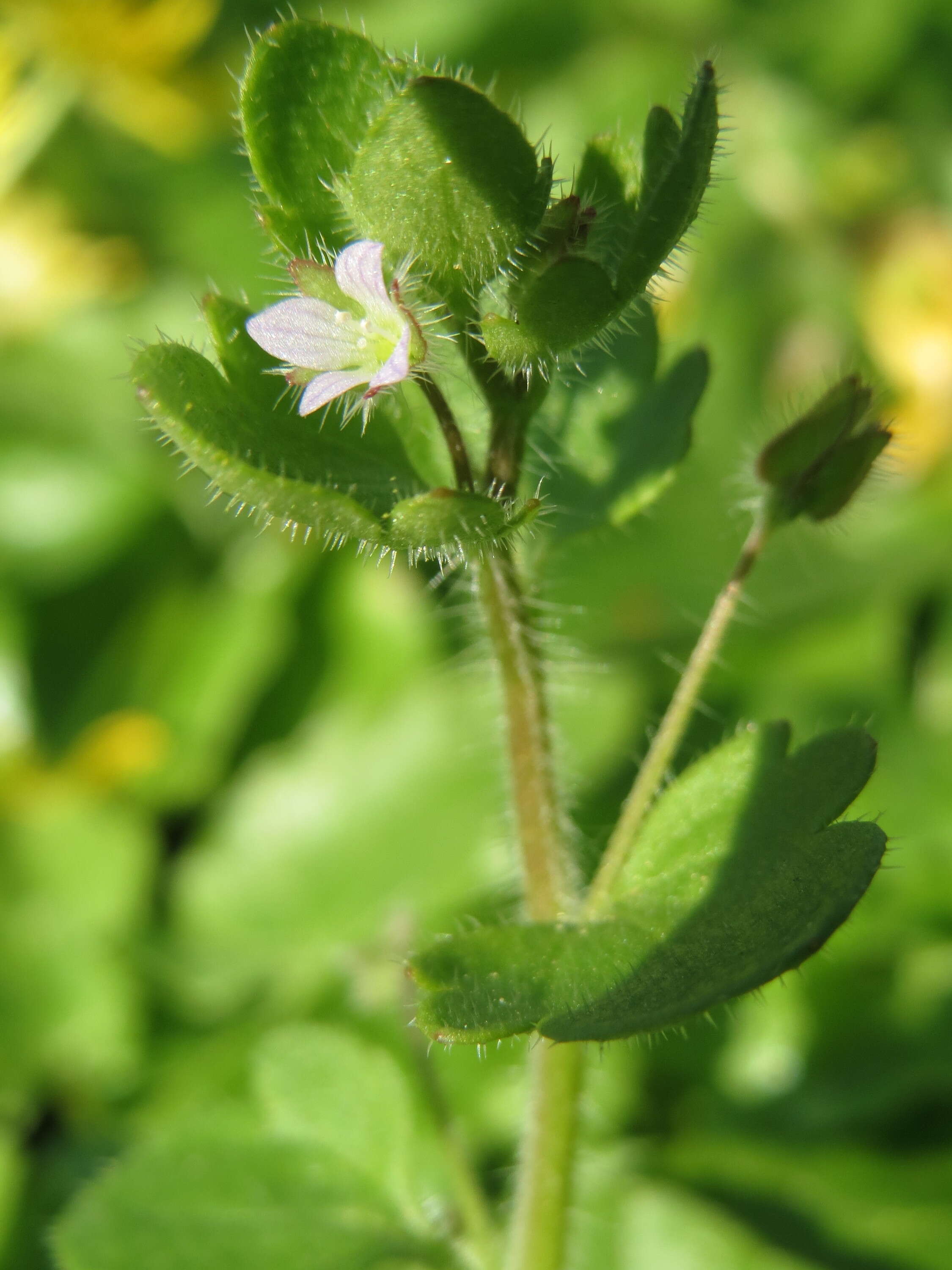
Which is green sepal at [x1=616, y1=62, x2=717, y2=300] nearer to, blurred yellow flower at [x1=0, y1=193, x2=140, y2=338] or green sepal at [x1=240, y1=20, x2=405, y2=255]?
green sepal at [x1=240, y1=20, x2=405, y2=255]

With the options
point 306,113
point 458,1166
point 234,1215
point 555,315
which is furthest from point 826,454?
point 234,1215

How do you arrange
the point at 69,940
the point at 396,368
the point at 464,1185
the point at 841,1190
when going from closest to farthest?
the point at 396,368
the point at 464,1185
the point at 841,1190
the point at 69,940

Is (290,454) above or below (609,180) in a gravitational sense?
below

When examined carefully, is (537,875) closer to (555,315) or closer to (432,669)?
(555,315)

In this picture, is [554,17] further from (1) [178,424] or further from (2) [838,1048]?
(1) [178,424]

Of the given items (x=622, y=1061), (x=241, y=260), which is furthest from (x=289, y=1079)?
(x=241, y=260)

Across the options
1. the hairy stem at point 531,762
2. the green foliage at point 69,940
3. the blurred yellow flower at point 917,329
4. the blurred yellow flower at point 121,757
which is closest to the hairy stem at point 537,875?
the hairy stem at point 531,762

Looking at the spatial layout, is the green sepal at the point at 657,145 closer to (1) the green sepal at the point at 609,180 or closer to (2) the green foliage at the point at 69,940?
(1) the green sepal at the point at 609,180
